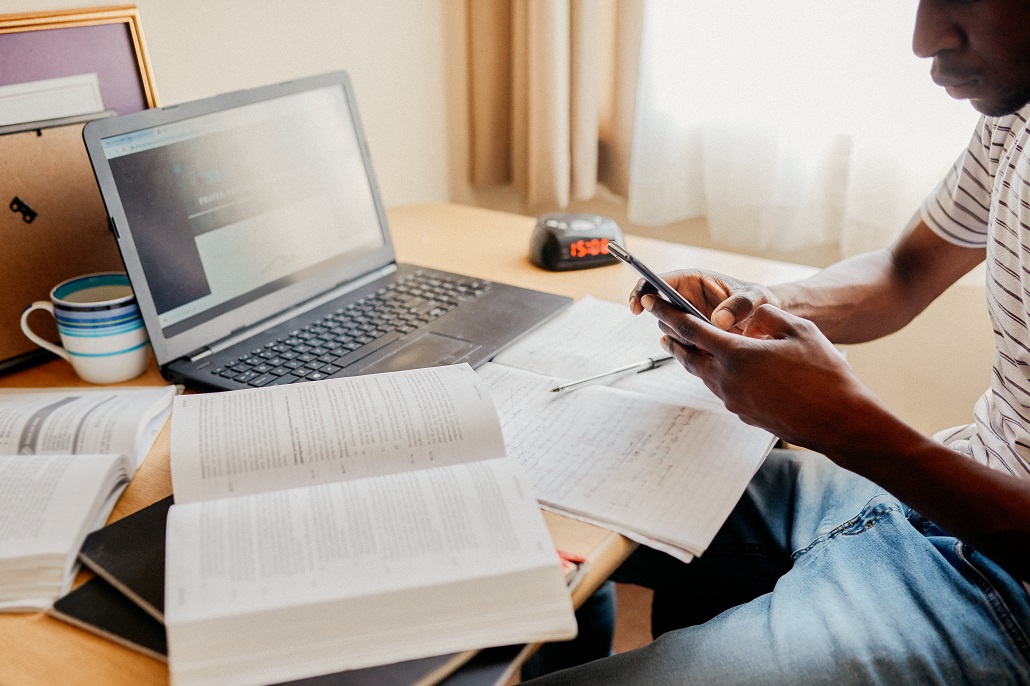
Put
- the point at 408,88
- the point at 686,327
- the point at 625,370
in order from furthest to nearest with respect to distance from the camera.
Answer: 1. the point at 408,88
2. the point at 625,370
3. the point at 686,327

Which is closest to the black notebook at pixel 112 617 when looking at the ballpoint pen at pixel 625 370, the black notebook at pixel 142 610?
the black notebook at pixel 142 610

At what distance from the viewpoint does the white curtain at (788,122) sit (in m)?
1.36

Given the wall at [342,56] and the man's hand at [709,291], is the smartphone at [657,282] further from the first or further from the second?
the wall at [342,56]

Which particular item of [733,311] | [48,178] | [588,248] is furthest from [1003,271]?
[48,178]

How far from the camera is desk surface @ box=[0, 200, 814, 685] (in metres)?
0.55

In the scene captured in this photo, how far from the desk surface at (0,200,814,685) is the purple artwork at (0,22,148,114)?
0.33 m

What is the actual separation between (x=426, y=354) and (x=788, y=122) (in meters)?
0.87

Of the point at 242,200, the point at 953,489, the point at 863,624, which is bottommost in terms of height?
the point at 863,624

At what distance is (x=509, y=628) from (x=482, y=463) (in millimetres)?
164

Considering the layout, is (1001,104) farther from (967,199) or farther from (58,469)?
(58,469)

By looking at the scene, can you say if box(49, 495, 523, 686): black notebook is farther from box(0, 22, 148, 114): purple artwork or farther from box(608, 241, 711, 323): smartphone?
box(0, 22, 148, 114): purple artwork

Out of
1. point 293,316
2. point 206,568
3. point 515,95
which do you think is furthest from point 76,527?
point 515,95

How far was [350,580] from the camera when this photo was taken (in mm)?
566

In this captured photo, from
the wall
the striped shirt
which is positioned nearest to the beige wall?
the wall
